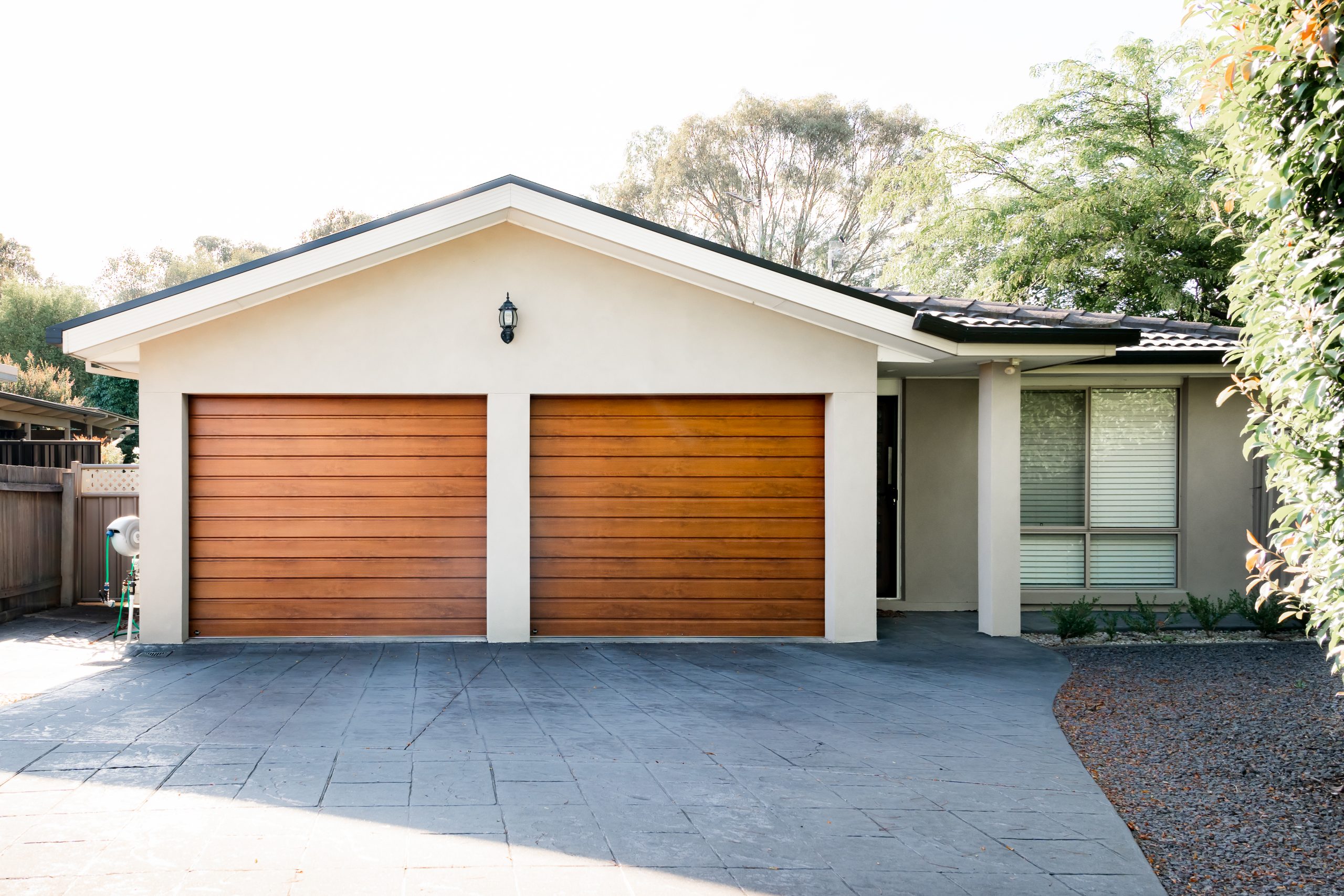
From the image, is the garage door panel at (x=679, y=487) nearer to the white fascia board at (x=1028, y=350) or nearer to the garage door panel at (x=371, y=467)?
the garage door panel at (x=371, y=467)

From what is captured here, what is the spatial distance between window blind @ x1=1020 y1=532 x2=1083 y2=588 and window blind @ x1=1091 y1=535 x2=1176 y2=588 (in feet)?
0.56

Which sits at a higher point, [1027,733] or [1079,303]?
[1079,303]

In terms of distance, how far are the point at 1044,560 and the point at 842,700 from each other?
192 inches

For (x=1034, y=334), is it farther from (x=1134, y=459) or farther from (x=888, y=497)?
(x=1134, y=459)

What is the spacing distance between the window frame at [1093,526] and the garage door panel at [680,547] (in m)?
3.00

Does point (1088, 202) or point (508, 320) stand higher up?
point (1088, 202)

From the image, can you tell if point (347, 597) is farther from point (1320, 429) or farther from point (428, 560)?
point (1320, 429)

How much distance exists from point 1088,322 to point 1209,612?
286 centimetres

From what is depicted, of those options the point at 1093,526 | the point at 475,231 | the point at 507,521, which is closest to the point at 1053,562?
the point at 1093,526

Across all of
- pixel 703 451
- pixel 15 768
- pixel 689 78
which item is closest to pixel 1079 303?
pixel 689 78

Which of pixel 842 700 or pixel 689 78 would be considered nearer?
pixel 842 700

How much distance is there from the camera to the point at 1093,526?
33.3ft

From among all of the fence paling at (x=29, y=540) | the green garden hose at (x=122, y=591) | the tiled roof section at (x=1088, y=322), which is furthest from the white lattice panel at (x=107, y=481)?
the tiled roof section at (x=1088, y=322)

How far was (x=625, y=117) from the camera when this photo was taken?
98.9 ft
